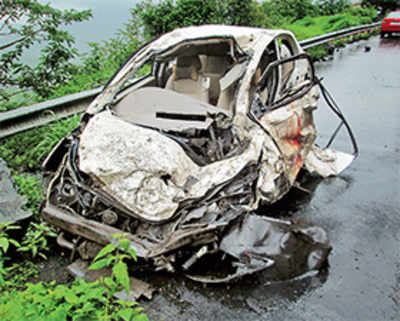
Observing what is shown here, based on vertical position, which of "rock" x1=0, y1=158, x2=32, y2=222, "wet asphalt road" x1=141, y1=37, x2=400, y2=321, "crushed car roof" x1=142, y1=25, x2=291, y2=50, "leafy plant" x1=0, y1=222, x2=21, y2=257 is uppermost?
"crushed car roof" x1=142, y1=25, x2=291, y2=50

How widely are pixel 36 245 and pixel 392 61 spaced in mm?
12867

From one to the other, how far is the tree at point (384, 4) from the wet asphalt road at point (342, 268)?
1028 inches

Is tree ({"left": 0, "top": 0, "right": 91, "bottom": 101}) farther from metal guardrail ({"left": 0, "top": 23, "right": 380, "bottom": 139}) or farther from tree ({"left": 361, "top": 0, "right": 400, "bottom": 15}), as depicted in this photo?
tree ({"left": 361, "top": 0, "right": 400, "bottom": 15})

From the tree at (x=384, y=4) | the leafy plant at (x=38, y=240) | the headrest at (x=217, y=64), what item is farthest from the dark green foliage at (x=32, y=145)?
the tree at (x=384, y=4)

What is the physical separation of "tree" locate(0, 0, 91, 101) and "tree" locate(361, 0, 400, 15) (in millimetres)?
27190

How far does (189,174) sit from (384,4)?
31.1 metres

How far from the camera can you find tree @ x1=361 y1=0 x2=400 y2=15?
27.7 meters

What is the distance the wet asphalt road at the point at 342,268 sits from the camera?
2879 millimetres

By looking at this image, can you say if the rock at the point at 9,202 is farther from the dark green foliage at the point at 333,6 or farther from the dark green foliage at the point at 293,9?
the dark green foliage at the point at 333,6

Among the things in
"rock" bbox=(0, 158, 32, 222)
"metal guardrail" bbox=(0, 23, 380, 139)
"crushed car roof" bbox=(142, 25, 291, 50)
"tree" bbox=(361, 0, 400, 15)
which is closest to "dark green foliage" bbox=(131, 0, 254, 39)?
"metal guardrail" bbox=(0, 23, 380, 139)

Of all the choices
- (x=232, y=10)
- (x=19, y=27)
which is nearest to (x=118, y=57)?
(x=19, y=27)

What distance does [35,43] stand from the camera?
7.52 m

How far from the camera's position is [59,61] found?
7895 mm

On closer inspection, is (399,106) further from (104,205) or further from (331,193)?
(104,205)
